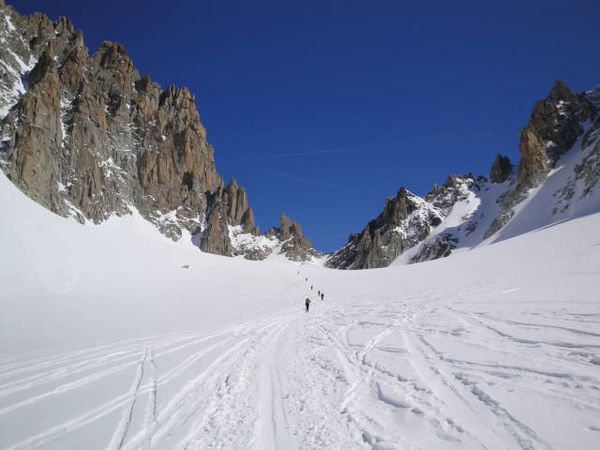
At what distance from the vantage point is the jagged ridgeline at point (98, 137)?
95875 mm

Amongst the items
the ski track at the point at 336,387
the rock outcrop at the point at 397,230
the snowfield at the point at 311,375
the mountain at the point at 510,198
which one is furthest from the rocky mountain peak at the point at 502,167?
the ski track at the point at 336,387

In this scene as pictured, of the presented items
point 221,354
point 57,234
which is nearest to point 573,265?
point 221,354

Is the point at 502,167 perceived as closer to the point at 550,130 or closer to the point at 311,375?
the point at 550,130

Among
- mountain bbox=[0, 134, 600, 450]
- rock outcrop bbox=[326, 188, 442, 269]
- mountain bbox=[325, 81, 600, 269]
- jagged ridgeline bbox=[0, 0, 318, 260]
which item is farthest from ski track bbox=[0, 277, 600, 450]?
rock outcrop bbox=[326, 188, 442, 269]

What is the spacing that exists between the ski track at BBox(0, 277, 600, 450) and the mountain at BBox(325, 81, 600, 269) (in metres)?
65.4

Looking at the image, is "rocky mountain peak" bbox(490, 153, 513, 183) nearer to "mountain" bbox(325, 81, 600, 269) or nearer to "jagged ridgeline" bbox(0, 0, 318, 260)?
"mountain" bbox(325, 81, 600, 269)

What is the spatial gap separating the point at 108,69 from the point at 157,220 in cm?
6547

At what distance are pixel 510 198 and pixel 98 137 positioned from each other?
13713 centimetres

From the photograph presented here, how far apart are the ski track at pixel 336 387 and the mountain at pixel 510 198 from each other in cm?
6542

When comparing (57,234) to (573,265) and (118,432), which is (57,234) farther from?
(573,265)

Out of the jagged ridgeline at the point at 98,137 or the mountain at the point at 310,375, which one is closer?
the mountain at the point at 310,375

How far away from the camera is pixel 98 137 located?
422 feet

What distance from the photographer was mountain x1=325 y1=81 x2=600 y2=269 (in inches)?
3359

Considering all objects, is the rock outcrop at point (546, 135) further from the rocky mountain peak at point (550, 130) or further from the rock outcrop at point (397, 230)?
the rock outcrop at point (397, 230)
